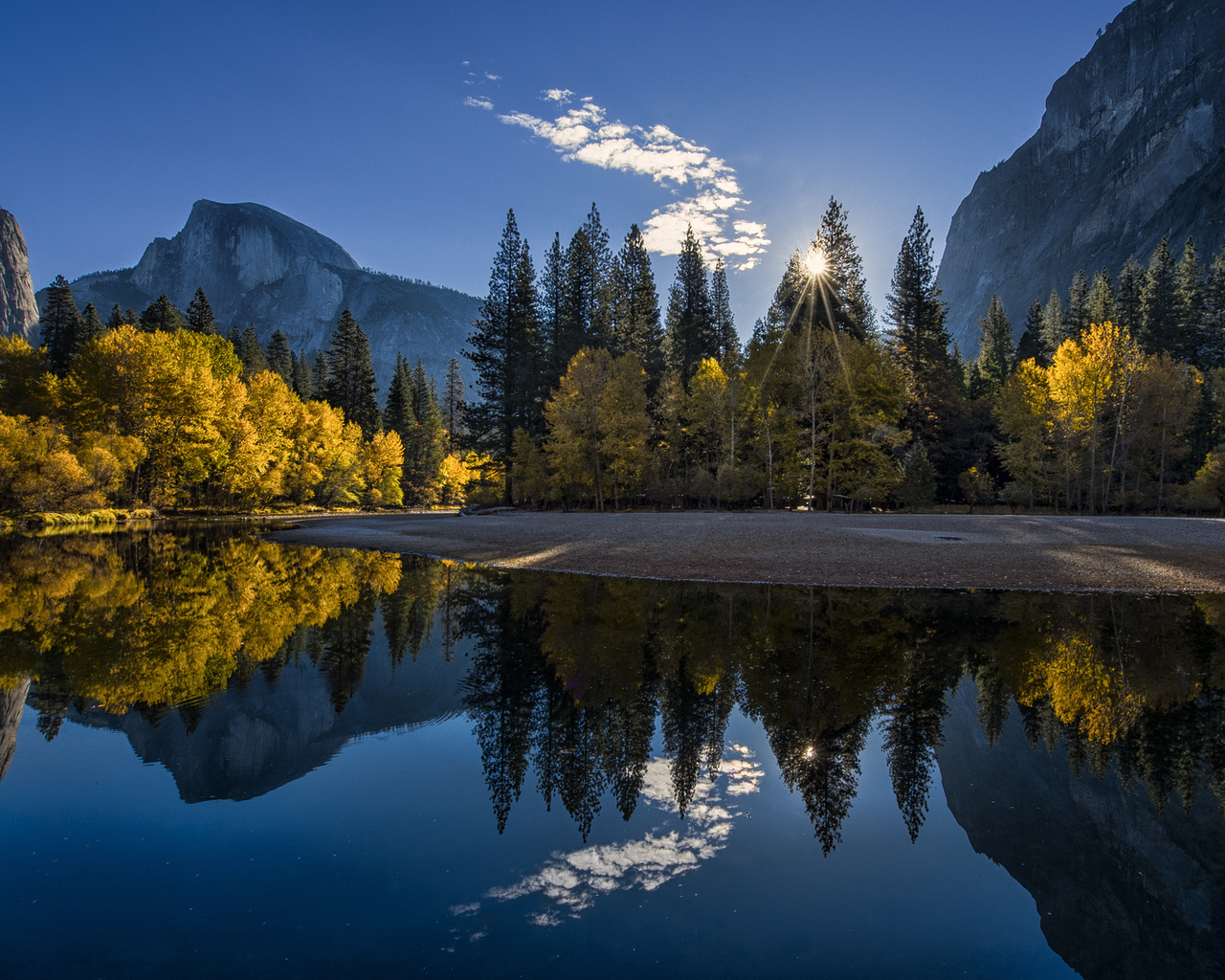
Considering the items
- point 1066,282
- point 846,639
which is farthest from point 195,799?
point 1066,282

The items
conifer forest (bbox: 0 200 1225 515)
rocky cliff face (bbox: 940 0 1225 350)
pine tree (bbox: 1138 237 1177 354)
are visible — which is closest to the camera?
conifer forest (bbox: 0 200 1225 515)

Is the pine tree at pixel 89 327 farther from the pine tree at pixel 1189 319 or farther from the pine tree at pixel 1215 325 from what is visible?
the pine tree at pixel 1215 325

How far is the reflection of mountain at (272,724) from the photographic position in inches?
222

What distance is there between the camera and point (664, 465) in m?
46.2

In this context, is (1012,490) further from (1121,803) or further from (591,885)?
(591,885)

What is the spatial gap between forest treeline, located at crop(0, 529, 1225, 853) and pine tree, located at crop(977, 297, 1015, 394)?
2260 inches

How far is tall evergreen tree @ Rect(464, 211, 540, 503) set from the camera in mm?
46906

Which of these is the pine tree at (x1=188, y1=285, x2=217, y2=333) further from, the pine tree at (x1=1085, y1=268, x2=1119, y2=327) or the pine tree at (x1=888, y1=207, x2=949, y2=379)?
the pine tree at (x1=1085, y1=268, x2=1119, y2=327)

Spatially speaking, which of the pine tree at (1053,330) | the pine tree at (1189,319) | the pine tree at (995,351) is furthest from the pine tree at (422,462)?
the pine tree at (1189,319)

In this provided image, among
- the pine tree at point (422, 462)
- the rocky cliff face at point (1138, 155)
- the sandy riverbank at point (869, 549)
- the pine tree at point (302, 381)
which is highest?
the rocky cliff face at point (1138, 155)

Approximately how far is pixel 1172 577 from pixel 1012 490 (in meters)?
29.2

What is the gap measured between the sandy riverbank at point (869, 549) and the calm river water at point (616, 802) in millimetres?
5437

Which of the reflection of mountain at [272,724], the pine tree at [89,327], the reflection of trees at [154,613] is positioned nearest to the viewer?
the reflection of mountain at [272,724]

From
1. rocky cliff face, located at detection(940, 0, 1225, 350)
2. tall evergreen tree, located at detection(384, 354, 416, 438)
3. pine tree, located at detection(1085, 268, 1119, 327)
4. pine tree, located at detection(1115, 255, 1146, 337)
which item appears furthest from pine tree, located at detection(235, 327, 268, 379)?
rocky cliff face, located at detection(940, 0, 1225, 350)
